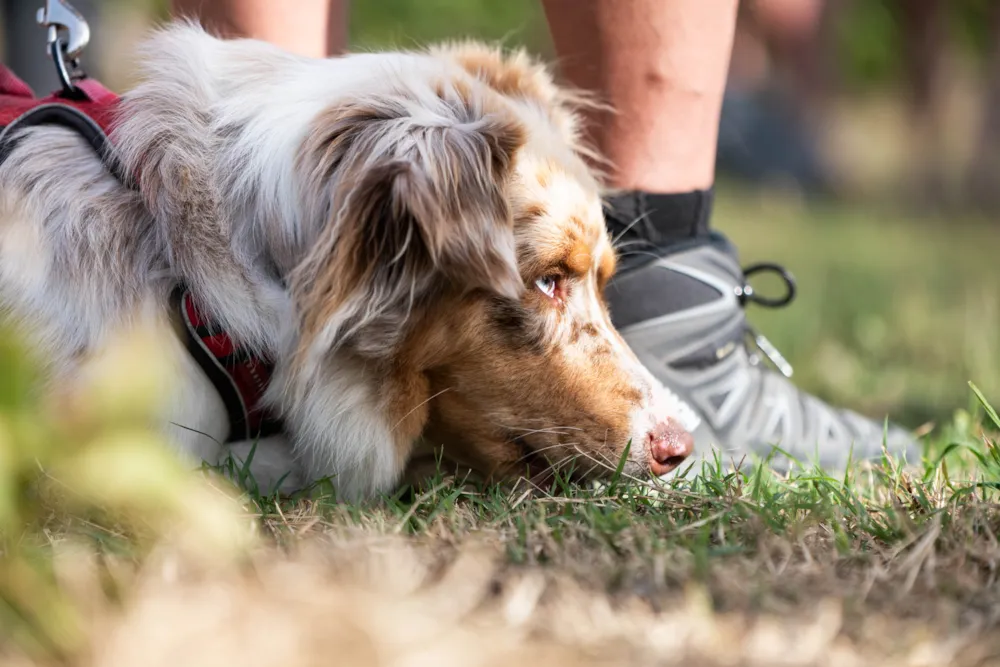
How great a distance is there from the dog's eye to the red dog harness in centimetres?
67


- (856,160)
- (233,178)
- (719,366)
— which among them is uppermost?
(233,178)

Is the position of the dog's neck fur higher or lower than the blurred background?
higher

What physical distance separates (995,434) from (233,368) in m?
2.30

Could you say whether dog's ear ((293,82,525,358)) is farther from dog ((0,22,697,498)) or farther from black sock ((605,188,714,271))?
black sock ((605,188,714,271))

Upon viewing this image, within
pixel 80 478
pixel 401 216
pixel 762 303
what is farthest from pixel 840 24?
pixel 80 478

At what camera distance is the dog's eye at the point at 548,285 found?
2.53 m

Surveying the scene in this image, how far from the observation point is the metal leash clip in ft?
9.12

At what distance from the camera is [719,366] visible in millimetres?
3172

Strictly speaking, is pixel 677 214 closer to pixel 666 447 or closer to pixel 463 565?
pixel 666 447

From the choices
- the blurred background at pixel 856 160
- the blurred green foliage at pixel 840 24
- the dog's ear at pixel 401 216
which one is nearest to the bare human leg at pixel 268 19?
the blurred background at pixel 856 160

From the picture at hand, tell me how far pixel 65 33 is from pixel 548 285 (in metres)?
1.52

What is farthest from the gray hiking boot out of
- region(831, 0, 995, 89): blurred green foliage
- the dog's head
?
region(831, 0, 995, 89): blurred green foliage

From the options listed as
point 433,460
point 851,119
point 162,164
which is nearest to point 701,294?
point 433,460

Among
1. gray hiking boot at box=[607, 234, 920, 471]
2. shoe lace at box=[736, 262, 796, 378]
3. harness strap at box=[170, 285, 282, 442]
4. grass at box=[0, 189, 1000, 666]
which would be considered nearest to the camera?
grass at box=[0, 189, 1000, 666]
